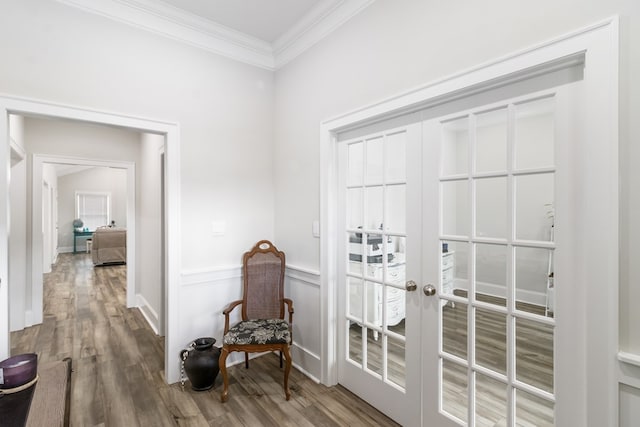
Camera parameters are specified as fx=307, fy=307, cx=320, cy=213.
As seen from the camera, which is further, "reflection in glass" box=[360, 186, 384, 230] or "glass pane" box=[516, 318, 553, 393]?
"reflection in glass" box=[360, 186, 384, 230]

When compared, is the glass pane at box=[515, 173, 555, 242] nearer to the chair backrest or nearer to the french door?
the french door

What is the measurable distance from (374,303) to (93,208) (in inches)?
473

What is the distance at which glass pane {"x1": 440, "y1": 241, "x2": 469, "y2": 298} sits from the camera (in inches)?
67.1

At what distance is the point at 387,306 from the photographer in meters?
2.12

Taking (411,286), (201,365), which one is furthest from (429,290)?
(201,365)

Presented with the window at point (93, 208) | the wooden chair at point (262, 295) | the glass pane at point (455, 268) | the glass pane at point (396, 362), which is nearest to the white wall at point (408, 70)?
the wooden chair at point (262, 295)

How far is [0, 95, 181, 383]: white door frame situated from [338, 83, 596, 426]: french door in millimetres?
1437

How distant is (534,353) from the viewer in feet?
4.81

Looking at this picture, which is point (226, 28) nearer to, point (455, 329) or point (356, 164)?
point (356, 164)

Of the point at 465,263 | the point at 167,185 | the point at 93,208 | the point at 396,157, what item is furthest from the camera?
the point at 93,208

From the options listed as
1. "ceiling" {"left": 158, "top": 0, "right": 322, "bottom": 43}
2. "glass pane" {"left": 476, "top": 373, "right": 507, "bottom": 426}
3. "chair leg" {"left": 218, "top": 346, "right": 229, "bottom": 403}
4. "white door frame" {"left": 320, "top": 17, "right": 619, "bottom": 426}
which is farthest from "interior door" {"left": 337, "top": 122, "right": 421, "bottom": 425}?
"ceiling" {"left": 158, "top": 0, "right": 322, "bottom": 43}

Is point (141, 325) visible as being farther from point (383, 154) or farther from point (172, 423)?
point (383, 154)

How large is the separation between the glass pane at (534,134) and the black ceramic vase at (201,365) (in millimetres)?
2444

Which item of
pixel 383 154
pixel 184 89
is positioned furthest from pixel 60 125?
pixel 383 154
